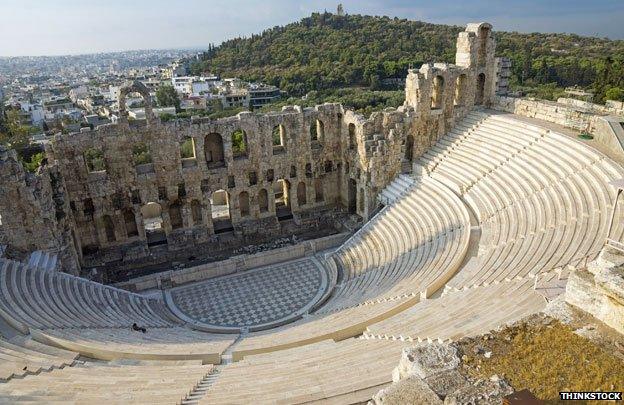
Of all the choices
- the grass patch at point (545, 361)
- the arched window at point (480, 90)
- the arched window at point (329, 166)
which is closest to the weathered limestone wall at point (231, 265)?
the arched window at point (329, 166)

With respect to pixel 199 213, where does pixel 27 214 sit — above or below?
above

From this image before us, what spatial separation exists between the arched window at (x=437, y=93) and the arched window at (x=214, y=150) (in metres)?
13.6

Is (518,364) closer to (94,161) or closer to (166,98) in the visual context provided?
(94,161)

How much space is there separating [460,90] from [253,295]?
18.2 meters

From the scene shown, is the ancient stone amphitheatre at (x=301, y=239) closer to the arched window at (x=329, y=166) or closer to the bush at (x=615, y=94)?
the arched window at (x=329, y=166)

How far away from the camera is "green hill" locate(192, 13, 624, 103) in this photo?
2437 inches

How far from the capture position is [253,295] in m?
21.0

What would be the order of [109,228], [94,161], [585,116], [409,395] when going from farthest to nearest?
[94,161]
[109,228]
[585,116]
[409,395]

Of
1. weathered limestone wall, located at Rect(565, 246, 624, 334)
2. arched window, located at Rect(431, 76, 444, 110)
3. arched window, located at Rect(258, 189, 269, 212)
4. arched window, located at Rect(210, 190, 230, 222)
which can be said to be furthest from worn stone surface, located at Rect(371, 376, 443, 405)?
arched window, located at Rect(431, 76, 444, 110)

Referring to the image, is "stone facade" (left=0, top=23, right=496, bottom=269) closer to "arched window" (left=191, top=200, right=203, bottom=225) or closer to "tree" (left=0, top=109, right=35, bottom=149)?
"arched window" (left=191, top=200, right=203, bottom=225)

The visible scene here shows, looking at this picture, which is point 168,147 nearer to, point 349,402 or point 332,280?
point 332,280

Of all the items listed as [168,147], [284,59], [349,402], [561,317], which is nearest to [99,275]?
[168,147]

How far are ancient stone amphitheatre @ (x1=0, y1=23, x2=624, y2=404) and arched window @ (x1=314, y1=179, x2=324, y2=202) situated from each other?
0.33ft

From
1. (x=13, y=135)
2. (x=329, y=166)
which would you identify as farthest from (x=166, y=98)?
(x=329, y=166)
